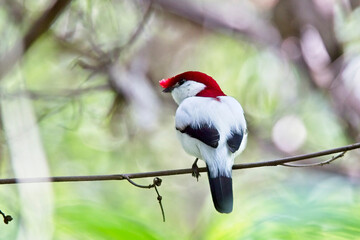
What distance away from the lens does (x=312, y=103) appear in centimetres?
392

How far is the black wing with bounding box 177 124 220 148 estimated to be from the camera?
6.73ft

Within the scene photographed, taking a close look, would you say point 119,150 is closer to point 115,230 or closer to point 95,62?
point 95,62

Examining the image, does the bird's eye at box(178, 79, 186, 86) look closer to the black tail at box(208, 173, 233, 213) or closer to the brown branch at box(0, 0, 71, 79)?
the brown branch at box(0, 0, 71, 79)

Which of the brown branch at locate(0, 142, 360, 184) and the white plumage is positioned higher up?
the white plumage

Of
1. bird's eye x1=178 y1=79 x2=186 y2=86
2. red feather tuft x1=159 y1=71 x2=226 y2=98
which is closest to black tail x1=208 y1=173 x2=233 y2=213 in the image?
red feather tuft x1=159 y1=71 x2=226 y2=98

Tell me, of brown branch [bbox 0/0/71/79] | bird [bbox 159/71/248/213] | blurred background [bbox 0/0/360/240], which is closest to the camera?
bird [bbox 159/71/248/213]

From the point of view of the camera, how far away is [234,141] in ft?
6.95

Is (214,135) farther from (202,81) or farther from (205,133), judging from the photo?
(202,81)

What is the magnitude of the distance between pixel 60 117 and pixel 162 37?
1.04 metres

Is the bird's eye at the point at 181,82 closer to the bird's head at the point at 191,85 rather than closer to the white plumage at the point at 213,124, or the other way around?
the bird's head at the point at 191,85

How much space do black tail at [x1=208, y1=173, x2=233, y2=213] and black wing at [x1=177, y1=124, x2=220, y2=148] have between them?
14cm

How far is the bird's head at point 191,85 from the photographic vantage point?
2.73m

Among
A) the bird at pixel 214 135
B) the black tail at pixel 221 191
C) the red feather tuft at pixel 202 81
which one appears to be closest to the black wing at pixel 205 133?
the bird at pixel 214 135

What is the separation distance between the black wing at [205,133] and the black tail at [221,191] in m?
0.14
